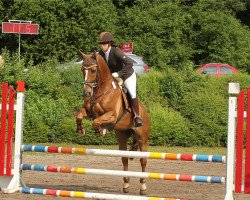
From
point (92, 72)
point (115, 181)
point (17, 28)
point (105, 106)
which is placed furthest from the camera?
point (17, 28)

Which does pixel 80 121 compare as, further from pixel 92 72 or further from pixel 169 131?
pixel 169 131

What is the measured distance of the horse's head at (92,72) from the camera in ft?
35.5

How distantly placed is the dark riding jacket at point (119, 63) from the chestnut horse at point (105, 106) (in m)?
0.24

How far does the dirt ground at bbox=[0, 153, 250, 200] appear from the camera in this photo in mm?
11672

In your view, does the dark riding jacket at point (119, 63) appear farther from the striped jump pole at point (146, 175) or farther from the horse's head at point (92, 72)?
the striped jump pole at point (146, 175)

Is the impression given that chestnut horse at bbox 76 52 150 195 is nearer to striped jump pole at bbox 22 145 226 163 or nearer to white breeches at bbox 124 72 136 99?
white breeches at bbox 124 72 136 99

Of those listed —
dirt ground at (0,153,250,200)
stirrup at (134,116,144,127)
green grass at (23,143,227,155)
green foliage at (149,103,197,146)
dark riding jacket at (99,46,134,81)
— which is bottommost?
dirt ground at (0,153,250,200)

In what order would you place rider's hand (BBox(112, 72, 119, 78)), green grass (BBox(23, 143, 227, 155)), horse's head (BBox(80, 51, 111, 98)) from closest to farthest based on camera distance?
horse's head (BBox(80, 51, 111, 98)), rider's hand (BBox(112, 72, 119, 78)), green grass (BBox(23, 143, 227, 155))

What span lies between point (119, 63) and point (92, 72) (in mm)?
905

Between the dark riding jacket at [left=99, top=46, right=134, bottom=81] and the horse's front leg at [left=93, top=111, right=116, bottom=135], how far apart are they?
789mm

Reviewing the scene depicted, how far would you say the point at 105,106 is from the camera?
11328 millimetres

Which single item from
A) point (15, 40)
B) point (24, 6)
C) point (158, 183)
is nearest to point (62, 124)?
point (158, 183)

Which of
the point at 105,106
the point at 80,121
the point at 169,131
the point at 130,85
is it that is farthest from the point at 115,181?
the point at 169,131

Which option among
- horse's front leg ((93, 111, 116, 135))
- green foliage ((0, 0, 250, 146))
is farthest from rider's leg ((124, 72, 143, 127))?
green foliage ((0, 0, 250, 146))
